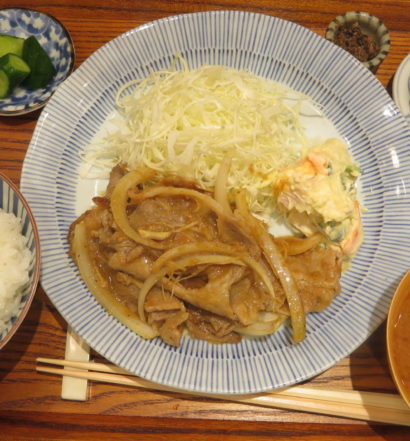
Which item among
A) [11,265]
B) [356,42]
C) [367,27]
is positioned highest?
[367,27]

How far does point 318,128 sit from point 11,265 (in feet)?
7.51

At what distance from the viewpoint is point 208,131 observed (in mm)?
2643

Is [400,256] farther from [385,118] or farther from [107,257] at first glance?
[107,257]

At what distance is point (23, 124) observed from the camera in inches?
120

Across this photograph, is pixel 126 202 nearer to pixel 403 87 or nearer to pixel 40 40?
pixel 40 40

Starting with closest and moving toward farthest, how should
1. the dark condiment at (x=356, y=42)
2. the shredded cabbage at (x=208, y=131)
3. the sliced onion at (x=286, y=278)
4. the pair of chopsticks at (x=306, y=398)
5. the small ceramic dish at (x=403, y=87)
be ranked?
the sliced onion at (x=286, y=278) → the pair of chopsticks at (x=306, y=398) → the shredded cabbage at (x=208, y=131) → the small ceramic dish at (x=403, y=87) → the dark condiment at (x=356, y=42)

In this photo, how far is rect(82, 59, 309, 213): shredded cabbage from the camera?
A: 2627 millimetres

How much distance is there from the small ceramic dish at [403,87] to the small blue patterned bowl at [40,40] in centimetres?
257

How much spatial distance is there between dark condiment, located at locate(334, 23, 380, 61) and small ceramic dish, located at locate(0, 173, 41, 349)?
8.73 feet

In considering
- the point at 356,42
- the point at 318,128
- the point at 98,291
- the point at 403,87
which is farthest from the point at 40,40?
the point at 403,87

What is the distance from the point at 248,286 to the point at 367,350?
0.95m

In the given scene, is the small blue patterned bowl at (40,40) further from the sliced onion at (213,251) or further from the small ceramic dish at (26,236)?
the sliced onion at (213,251)

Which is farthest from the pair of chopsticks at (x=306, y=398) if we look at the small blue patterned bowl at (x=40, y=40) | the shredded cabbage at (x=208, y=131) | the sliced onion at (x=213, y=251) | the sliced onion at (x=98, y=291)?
the small blue patterned bowl at (x=40, y=40)

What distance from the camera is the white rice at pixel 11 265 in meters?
2.24
